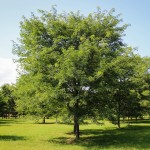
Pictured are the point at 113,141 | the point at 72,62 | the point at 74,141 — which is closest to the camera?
the point at 72,62

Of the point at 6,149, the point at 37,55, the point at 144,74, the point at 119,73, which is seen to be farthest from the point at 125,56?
the point at 144,74

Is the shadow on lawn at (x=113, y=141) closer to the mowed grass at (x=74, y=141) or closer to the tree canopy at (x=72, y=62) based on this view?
the mowed grass at (x=74, y=141)

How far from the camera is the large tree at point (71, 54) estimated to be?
26000mm

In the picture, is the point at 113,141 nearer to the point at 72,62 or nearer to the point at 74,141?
the point at 74,141

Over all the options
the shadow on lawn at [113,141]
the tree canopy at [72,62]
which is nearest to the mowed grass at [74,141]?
the shadow on lawn at [113,141]

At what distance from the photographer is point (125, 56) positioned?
30.6 m

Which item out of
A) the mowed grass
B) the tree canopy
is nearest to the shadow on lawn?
the mowed grass

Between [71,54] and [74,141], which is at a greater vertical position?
[71,54]

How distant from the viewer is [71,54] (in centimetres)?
2556

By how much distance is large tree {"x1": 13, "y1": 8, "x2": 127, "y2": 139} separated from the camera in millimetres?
26000

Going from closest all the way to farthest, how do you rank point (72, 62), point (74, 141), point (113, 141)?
point (72, 62) → point (113, 141) → point (74, 141)

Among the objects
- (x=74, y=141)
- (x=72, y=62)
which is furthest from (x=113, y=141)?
(x=72, y=62)

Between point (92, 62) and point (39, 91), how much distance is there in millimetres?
6246

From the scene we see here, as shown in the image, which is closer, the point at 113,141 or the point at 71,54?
the point at 71,54
